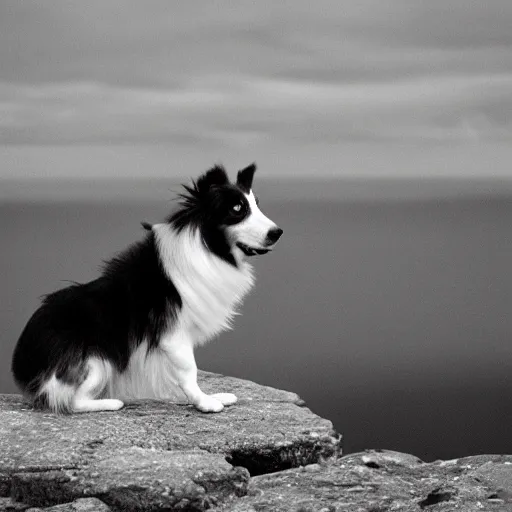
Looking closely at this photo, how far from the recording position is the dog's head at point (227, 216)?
6609 mm

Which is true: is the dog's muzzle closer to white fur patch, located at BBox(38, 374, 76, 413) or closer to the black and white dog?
the black and white dog

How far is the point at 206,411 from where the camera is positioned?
709cm

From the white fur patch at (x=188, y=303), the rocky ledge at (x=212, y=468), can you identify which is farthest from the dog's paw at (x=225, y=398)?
the white fur patch at (x=188, y=303)

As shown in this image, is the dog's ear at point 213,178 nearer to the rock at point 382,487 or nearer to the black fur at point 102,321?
the black fur at point 102,321

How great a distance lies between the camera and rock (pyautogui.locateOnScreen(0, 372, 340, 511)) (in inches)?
219

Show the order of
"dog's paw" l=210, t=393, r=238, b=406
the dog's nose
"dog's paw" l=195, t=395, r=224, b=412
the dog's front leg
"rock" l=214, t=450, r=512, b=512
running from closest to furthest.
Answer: "rock" l=214, t=450, r=512, b=512, the dog's nose, the dog's front leg, "dog's paw" l=195, t=395, r=224, b=412, "dog's paw" l=210, t=393, r=238, b=406

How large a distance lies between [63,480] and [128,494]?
0.52 metres

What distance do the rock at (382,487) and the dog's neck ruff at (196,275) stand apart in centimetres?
132

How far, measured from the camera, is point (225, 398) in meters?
7.44

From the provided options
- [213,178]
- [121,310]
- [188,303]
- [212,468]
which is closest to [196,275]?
[188,303]

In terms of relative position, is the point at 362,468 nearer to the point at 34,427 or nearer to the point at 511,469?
the point at 511,469

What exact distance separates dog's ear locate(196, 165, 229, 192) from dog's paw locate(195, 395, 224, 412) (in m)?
1.54

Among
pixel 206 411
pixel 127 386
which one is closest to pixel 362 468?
pixel 206 411

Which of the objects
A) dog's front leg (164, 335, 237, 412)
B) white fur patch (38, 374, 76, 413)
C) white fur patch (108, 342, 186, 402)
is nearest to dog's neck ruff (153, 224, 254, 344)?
dog's front leg (164, 335, 237, 412)
